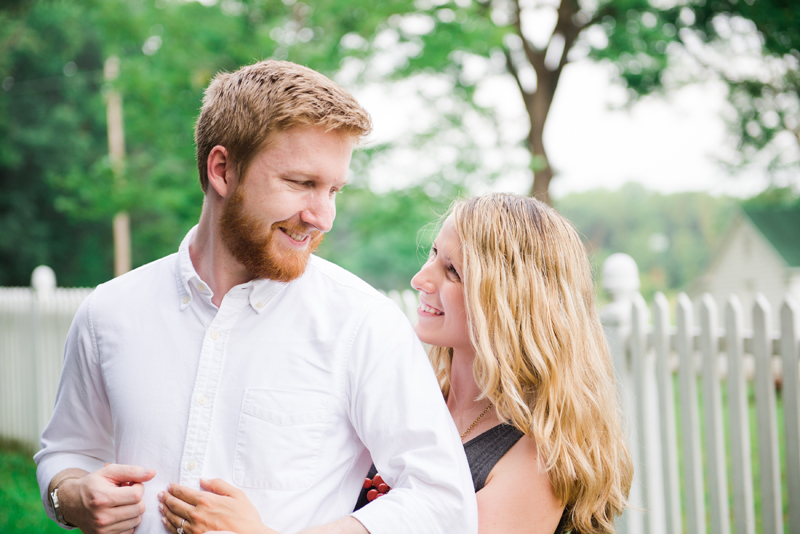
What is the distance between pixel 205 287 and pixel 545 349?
3.32 ft

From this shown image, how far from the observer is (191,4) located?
8008 millimetres

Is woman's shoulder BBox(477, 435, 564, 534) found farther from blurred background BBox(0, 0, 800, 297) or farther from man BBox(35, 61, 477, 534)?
blurred background BBox(0, 0, 800, 297)

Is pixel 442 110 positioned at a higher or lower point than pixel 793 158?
higher

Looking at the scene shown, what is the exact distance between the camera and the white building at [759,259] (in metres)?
18.3

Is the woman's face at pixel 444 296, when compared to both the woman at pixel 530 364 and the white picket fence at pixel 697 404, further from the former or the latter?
the white picket fence at pixel 697 404

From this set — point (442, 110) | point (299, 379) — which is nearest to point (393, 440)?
→ point (299, 379)

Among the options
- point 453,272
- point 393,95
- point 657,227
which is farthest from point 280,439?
point 657,227

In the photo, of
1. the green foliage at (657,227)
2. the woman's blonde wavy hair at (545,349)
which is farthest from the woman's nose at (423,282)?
the green foliage at (657,227)

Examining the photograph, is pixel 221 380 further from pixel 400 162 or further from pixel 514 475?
pixel 400 162

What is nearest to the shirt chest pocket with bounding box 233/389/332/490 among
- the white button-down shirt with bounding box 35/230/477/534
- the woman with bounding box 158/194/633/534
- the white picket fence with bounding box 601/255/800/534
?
the white button-down shirt with bounding box 35/230/477/534

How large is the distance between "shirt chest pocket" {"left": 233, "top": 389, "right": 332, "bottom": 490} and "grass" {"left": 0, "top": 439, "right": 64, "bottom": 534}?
3.82 metres

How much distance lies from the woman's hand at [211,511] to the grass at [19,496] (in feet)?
12.2

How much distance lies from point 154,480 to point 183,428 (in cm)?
15

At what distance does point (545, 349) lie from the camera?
75.9 inches
